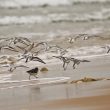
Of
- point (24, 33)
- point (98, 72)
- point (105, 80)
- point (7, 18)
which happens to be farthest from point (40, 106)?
point (7, 18)

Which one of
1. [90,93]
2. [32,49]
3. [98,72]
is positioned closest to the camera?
[90,93]

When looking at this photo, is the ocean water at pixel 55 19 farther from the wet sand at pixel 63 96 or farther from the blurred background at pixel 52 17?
the wet sand at pixel 63 96

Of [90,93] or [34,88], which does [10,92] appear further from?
[90,93]

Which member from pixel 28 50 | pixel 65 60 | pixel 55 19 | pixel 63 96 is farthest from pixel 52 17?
pixel 63 96

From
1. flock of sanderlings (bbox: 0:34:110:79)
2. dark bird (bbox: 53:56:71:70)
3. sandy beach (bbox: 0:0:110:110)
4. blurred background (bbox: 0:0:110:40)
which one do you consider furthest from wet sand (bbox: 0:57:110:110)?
blurred background (bbox: 0:0:110:40)

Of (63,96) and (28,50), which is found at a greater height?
(28,50)

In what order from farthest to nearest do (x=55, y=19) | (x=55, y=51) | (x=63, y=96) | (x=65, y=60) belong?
(x=55, y=19)
(x=55, y=51)
(x=65, y=60)
(x=63, y=96)

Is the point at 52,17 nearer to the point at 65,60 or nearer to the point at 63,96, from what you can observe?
the point at 65,60
